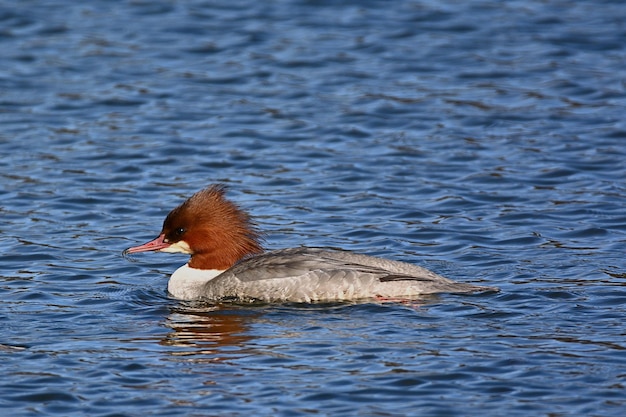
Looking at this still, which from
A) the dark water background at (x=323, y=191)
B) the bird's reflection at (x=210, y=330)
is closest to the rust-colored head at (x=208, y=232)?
the dark water background at (x=323, y=191)

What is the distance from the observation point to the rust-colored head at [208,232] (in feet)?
37.0

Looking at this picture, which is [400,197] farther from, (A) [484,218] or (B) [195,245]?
(B) [195,245]

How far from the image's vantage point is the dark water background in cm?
860

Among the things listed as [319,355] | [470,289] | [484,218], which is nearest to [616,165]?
[484,218]

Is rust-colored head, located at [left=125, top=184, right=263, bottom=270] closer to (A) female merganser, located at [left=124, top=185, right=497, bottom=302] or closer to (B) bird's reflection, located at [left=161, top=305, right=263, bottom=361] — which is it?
(A) female merganser, located at [left=124, top=185, right=497, bottom=302]

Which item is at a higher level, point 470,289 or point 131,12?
point 131,12

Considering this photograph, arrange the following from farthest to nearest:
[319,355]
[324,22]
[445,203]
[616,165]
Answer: [324,22] → [616,165] → [445,203] → [319,355]

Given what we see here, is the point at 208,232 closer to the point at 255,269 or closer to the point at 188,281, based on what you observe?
the point at 188,281

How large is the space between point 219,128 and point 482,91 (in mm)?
3726

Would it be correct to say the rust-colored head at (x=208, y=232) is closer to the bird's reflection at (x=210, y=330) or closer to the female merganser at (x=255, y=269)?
the female merganser at (x=255, y=269)

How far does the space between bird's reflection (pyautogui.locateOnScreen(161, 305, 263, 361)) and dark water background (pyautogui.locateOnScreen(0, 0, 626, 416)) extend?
1.3 inches

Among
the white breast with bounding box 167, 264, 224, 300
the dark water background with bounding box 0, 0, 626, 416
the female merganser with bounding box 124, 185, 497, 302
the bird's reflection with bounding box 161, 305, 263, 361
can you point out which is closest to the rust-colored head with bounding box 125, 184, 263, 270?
the female merganser with bounding box 124, 185, 497, 302

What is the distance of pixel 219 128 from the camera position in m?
16.0

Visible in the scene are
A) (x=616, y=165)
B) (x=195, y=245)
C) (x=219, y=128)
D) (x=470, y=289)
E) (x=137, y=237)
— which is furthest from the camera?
(x=219, y=128)
